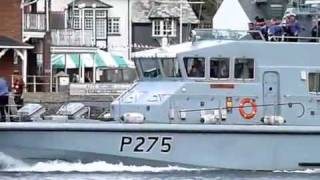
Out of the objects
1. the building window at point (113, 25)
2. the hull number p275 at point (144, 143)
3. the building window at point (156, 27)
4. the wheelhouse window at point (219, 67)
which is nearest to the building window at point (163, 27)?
the building window at point (156, 27)

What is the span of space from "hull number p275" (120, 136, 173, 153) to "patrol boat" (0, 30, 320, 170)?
2 centimetres

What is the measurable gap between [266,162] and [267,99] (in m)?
1.31

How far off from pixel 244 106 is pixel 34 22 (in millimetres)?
27371

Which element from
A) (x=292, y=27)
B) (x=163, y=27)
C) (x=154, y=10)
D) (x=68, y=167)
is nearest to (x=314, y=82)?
(x=292, y=27)

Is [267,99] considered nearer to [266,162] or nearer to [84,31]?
[266,162]

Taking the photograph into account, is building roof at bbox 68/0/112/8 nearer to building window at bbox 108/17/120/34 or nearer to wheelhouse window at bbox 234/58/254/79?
building window at bbox 108/17/120/34

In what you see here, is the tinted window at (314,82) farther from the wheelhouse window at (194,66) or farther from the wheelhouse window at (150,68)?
the wheelhouse window at (150,68)

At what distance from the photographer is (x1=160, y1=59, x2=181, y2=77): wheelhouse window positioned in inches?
897

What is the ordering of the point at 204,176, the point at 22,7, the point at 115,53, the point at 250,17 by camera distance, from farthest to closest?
the point at 115,53
the point at 22,7
the point at 250,17
the point at 204,176

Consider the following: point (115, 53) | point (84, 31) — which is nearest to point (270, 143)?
Answer: point (84, 31)

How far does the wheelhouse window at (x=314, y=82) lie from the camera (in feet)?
74.6

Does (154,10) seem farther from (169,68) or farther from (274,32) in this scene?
(169,68)

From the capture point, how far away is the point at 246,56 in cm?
2267

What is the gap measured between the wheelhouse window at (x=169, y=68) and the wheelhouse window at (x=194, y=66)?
24 cm
